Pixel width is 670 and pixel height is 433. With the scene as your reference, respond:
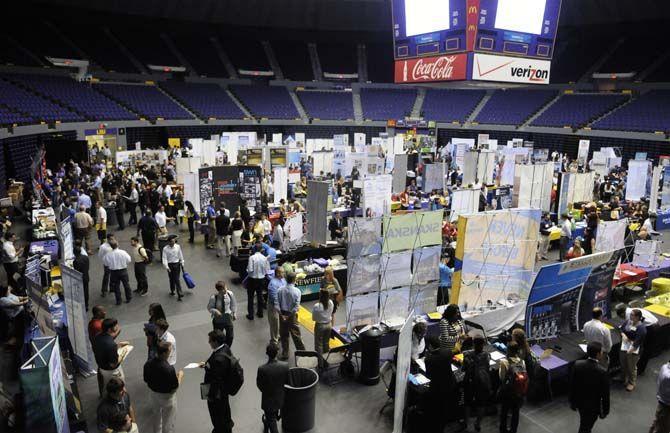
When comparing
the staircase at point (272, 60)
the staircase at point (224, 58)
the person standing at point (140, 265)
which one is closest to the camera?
the person standing at point (140, 265)

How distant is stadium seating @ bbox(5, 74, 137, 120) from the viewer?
30984 millimetres

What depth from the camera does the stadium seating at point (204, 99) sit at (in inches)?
1624

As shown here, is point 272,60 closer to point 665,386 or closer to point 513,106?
point 513,106

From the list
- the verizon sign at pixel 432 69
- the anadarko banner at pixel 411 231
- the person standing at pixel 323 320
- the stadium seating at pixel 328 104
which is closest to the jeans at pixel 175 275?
the person standing at pixel 323 320

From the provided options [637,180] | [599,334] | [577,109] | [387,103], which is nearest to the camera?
[599,334]

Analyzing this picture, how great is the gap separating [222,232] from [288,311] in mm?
6908

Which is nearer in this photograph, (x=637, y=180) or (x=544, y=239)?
(x=544, y=239)

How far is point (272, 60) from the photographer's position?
158 feet

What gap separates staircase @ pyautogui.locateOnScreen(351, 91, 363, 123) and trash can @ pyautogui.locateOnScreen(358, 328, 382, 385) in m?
39.4

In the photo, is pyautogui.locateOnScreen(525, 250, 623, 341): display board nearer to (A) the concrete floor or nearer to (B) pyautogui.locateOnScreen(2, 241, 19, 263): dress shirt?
(A) the concrete floor

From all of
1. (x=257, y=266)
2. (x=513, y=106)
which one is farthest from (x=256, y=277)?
(x=513, y=106)

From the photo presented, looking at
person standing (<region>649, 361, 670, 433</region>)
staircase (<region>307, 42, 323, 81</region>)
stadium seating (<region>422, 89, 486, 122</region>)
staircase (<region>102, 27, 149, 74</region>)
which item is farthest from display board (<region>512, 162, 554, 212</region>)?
staircase (<region>102, 27, 149, 74</region>)

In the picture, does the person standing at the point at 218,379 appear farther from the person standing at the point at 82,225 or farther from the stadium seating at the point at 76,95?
the stadium seating at the point at 76,95

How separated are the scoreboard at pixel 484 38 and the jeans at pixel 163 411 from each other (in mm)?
11067
